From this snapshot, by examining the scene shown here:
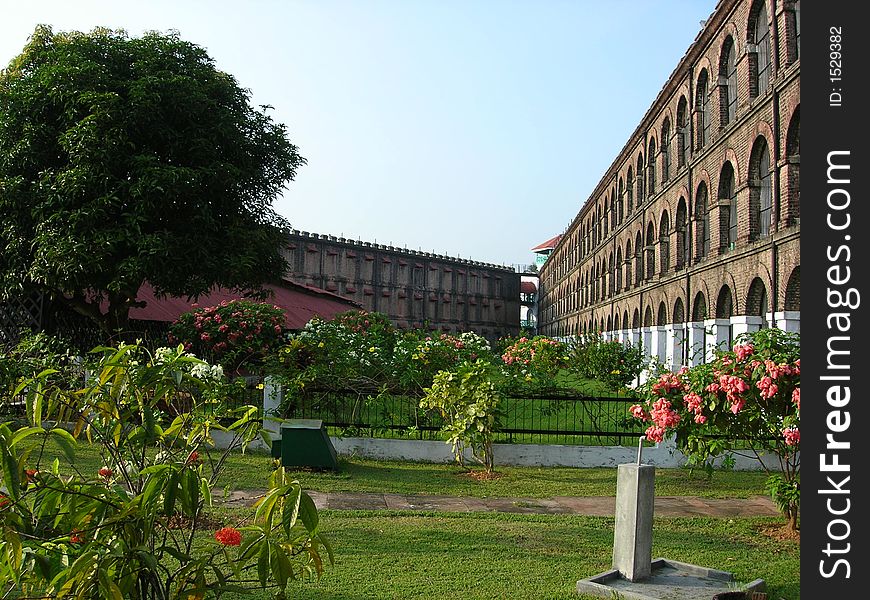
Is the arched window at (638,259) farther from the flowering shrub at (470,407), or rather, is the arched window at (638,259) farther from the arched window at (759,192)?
the flowering shrub at (470,407)

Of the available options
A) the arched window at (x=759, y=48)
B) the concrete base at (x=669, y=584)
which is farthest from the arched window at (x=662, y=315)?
the concrete base at (x=669, y=584)

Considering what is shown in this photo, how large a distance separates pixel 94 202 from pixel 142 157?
128 centimetres

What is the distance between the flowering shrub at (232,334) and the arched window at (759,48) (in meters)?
11.5

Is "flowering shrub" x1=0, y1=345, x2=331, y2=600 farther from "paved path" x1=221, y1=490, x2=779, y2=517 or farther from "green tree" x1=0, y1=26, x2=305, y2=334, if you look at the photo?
"green tree" x1=0, y1=26, x2=305, y2=334

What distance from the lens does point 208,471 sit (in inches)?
353

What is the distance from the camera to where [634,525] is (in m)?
5.55

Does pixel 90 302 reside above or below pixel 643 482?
above

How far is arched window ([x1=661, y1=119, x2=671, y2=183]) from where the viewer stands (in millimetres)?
25594

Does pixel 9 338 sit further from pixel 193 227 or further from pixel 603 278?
pixel 603 278

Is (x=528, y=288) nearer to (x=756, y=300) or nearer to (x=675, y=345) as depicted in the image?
(x=675, y=345)

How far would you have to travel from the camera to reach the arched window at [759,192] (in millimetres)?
16656

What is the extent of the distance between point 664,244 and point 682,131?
3.76 meters

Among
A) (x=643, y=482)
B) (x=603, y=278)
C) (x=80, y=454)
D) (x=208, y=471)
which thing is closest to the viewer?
(x=643, y=482)

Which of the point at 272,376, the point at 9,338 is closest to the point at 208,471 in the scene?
the point at 272,376
